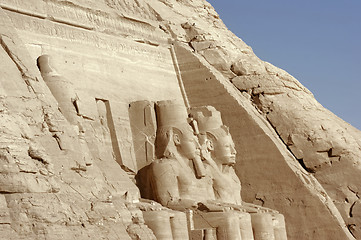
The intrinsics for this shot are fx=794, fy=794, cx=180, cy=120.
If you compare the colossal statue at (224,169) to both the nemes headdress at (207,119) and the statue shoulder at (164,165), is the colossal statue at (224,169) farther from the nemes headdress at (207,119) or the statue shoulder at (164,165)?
the statue shoulder at (164,165)

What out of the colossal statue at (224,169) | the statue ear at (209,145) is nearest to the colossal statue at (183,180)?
the colossal statue at (224,169)

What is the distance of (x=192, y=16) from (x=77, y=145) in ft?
27.4

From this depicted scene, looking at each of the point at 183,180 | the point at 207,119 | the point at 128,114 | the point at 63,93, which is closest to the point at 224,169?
the point at 207,119

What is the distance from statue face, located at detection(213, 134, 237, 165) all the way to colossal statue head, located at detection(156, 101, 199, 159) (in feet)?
1.98

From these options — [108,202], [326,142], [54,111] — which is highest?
[326,142]

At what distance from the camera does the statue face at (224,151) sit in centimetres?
1447

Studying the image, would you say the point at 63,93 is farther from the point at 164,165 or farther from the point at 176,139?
the point at 176,139

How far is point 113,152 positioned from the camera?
1361 centimetres

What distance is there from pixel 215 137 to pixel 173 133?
3.47 ft

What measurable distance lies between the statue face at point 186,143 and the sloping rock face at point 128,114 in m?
0.77

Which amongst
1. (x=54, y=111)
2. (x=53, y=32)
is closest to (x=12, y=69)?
(x=54, y=111)

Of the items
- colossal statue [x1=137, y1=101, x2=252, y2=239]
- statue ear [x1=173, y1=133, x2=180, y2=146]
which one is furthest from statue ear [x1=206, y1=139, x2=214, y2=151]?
statue ear [x1=173, y1=133, x2=180, y2=146]

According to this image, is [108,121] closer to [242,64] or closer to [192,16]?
[242,64]

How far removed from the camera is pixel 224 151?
1449cm
